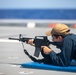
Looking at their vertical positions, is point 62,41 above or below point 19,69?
above

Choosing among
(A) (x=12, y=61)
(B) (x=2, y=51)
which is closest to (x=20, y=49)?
(B) (x=2, y=51)

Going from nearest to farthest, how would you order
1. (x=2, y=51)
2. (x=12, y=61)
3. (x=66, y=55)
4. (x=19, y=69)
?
(x=66, y=55) → (x=19, y=69) → (x=12, y=61) → (x=2, y=51)

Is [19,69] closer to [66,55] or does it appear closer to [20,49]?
[66,55]

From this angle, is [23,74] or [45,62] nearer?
[23,74]

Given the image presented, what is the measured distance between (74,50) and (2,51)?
5246 mm

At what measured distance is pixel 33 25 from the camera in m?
31.9

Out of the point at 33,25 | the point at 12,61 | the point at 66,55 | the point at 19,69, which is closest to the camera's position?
the point at 66,55

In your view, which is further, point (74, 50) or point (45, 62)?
point (45, 62)

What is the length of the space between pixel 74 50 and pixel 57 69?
0.59 metres

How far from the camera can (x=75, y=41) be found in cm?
961

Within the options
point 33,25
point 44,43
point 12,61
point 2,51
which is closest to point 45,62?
point 44,43

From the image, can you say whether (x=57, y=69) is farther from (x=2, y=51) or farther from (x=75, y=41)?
(x=2, y=51)

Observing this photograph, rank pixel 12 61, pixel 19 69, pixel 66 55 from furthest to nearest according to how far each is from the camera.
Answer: pixel 12 61, pixel 19 69, pixel 66 55

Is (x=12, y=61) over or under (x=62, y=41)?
under
